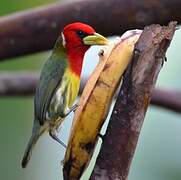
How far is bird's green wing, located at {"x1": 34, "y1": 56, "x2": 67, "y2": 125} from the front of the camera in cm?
185

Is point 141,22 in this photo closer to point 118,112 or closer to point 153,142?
point 118,112

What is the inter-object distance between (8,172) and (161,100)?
1025mm

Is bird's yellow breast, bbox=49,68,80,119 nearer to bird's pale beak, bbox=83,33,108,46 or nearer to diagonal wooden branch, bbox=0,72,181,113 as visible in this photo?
bird's pale beak, bbox=83,33,108,46

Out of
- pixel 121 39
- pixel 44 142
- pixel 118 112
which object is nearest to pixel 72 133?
pixel 118 112

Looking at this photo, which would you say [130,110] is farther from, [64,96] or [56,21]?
[56,21]

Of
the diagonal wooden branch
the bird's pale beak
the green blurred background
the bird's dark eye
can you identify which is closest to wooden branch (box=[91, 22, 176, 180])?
the bird's pale beak

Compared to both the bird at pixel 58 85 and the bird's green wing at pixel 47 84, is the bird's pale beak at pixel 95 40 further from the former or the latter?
the bird's green wing at pixel 47 84

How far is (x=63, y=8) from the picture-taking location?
7.30ft

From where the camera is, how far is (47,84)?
1.91 m

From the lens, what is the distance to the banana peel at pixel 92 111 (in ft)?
4.33

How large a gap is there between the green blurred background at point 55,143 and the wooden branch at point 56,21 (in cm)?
37

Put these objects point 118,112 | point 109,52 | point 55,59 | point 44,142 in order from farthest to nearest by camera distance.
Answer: point 44,142 → point 55,59 → point 109,52 → point 118,112

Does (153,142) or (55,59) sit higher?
(55,59)

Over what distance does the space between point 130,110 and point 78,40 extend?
0.55 m
